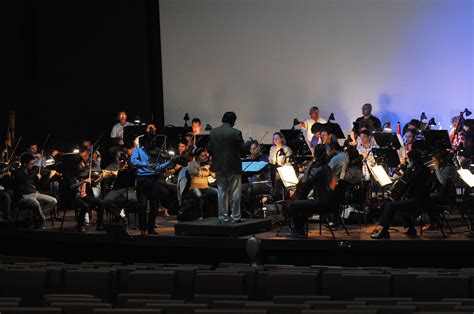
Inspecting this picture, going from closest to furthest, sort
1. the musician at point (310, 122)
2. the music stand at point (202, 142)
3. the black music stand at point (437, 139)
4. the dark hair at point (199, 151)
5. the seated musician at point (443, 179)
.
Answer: the seated musician at point (443, 179) → the black music stand at point (437, 139) → the dark hair at point (199, 151) → the music stand at point (202, 142) → the musician at point (310, 122)

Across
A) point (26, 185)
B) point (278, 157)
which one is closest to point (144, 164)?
point (26, 185)

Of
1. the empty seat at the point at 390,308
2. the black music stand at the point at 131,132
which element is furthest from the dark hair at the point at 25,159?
the empty seat at the point at 390,308

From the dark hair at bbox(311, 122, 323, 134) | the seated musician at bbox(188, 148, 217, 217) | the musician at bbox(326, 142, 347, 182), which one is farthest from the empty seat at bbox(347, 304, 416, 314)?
the dark hair at bbox(311, 122, 323, 134)

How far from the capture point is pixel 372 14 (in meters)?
14.2

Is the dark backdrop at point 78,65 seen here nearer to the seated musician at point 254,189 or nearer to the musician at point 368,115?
the musician at point 368,115

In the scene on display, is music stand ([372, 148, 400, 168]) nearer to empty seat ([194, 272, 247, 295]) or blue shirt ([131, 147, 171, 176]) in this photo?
blue shirt ([131, 147, 171, 176])

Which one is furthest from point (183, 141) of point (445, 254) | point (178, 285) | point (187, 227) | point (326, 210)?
point (178, 285)

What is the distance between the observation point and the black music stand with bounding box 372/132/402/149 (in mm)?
11023

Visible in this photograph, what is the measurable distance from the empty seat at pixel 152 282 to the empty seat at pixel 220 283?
24 centimetres

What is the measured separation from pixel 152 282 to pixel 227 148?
3.43 meters

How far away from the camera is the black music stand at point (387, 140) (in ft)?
36.2

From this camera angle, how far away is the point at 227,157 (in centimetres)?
930

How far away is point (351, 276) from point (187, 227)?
4.12 meters

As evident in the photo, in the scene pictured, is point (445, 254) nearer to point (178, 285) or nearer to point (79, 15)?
point (178, 285)
